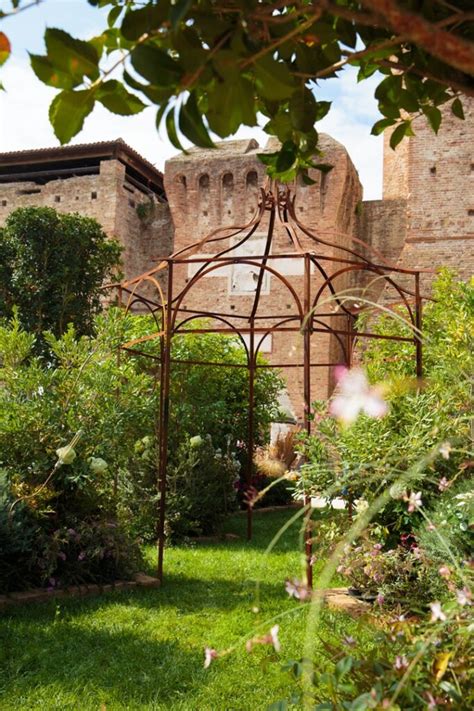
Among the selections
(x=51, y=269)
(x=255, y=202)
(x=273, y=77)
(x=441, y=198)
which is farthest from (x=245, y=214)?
(x=273, y=77)

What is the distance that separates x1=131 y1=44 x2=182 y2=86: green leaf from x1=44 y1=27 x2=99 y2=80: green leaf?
90 mm

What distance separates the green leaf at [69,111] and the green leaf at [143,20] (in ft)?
0.30

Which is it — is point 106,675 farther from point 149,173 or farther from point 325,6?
point 149,173

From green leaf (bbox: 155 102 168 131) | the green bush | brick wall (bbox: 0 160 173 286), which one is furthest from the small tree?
green leaf (bbox: 155 102 168 131)

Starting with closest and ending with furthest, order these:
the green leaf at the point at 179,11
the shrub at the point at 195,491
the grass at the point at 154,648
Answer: the green leaf at the point at 179,11
the grass at the point at 154,648
the shrub at the point at 195,491

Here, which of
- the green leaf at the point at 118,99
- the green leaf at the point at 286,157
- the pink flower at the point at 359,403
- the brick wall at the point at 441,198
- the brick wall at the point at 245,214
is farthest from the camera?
Result: the brick wall at the point at 245,214

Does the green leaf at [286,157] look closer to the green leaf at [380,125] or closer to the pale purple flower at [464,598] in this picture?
the green leaf at [380,125]

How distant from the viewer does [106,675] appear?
9.82 feet

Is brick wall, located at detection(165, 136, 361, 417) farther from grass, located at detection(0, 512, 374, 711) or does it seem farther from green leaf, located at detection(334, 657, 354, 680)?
green leaf, located at detection(334, 657, 354, 680)

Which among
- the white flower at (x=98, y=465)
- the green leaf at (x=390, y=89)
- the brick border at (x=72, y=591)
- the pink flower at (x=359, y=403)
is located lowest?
the brick border at (x=72, y=591)

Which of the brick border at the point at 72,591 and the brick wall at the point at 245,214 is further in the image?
the brick wall at the point at 245,214

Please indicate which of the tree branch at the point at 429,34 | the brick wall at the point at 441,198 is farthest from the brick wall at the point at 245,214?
the tree branch at the point at 429,34

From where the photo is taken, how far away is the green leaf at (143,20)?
964 mm

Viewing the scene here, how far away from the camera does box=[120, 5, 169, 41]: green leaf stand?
3.16 ft
